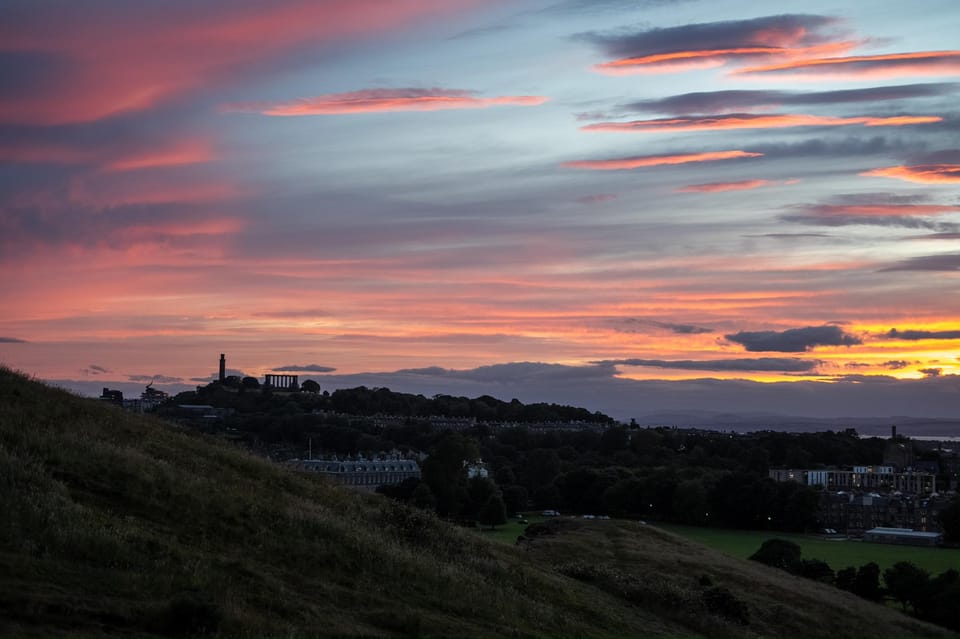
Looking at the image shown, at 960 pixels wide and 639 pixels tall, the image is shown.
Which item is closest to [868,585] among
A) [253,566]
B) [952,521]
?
[253,566]

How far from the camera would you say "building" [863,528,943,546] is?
116 m

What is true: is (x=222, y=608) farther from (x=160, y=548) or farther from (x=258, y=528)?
(x=258, y=528)

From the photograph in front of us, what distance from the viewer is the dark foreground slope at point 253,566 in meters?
20.6

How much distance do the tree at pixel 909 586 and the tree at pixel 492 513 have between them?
4541cm

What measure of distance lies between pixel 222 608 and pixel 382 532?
547 inches

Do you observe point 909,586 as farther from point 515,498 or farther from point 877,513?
point 877,513

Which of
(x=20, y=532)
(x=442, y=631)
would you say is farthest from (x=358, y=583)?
(x=20, y=532)

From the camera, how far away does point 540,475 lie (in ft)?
529

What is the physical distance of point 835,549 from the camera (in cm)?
10125

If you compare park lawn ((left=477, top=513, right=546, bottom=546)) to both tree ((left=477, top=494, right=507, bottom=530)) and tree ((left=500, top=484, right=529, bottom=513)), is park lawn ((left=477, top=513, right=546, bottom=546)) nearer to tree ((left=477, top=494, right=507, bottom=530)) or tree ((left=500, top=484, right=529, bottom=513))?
tree ((left=477, top=494, right=507, bottom=530))

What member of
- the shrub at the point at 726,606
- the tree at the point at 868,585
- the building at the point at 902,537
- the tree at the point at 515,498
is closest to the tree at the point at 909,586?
the tree at the point at 868,585

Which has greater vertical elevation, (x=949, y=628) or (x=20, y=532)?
(x=20, y=532)

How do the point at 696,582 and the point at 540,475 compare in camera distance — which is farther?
the point at 540,475

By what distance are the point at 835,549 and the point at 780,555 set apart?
31.8 m
